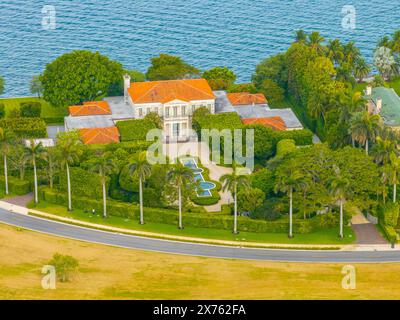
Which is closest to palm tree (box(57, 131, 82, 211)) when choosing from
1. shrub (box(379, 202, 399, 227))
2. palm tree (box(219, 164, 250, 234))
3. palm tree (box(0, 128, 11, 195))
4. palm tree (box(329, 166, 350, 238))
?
palm tree (box(0, 128, 11, 195))

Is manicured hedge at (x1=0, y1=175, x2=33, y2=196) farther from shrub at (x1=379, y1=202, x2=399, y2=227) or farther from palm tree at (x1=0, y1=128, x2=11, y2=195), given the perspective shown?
shrub at (x1=379, y1=202, x2=399, y2=227)

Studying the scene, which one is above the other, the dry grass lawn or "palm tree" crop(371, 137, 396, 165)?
"palm tree" crop(371, 137, 396, 165)

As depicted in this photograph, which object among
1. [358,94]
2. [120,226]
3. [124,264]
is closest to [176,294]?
[124,264]

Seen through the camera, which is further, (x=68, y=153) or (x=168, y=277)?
(x=68, y=153)

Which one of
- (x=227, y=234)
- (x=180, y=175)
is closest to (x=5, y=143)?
(x=180, y=175)

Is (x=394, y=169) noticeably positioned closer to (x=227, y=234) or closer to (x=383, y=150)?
(x=383, y=150)
